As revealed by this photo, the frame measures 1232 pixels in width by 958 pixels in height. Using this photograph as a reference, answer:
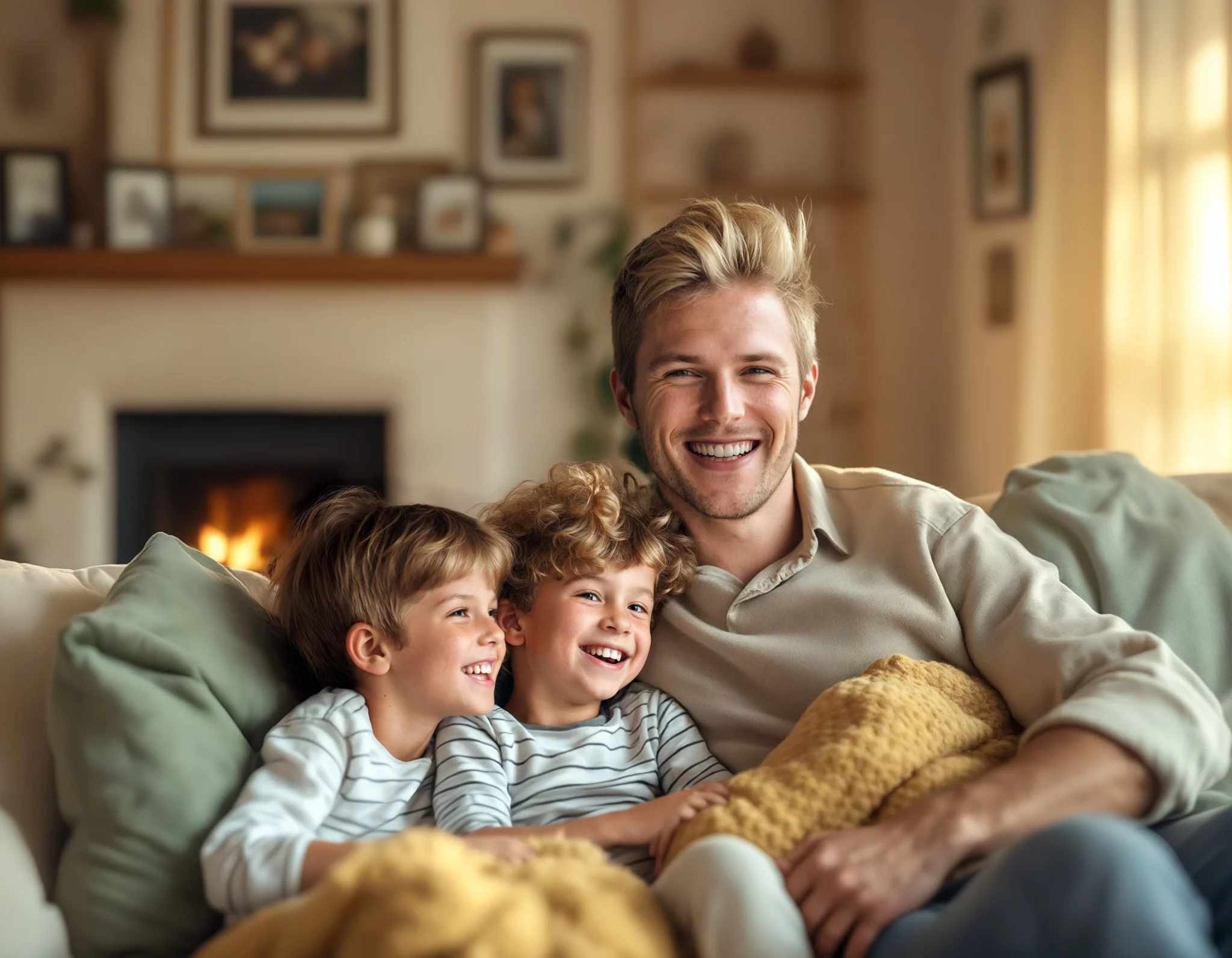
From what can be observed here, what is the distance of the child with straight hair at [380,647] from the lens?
1317mm

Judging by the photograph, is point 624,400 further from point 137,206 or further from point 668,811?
point 137,206

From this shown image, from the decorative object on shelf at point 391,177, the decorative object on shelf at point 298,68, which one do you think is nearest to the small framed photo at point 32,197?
the decorative object on shelf at point 298,68

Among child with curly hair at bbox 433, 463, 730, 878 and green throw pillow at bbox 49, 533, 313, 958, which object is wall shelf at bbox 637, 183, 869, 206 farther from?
green throw pillow at bbox 49, 533, 313, 958

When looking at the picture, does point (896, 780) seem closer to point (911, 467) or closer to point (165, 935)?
point (165, 935)

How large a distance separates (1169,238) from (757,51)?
171 centimetres

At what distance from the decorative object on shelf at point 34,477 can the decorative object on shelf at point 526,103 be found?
175 centimetres

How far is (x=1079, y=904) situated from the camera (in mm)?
914

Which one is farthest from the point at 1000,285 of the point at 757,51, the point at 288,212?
the point at 288,212

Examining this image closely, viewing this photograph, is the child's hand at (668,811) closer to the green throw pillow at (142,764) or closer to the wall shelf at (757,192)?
the green throw pillow at (142,764)

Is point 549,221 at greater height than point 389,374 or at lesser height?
greater

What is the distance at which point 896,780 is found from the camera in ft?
4.09

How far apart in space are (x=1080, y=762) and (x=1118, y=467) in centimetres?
68

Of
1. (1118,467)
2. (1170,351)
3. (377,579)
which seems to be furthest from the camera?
(1170,351)

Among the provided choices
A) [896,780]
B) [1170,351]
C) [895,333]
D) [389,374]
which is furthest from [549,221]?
[896,780]
